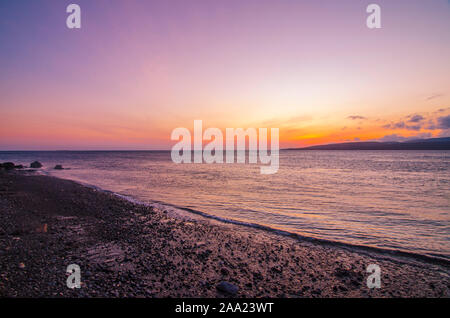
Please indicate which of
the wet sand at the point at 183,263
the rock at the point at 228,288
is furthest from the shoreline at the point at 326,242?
the rock at the point at 228,288

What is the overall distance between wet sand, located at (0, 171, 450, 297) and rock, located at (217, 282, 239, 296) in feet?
0.09

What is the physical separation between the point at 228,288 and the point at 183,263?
6.77ft

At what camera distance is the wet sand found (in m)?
5.56

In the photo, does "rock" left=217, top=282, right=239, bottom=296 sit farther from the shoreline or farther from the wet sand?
the shoreline

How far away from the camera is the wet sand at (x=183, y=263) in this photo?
5.56 m

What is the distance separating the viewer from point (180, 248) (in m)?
8.26

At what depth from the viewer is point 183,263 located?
277 inches

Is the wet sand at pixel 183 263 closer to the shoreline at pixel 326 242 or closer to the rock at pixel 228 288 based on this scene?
the rock at pixel 228 288

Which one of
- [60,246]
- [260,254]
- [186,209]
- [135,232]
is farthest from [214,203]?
[60,246]

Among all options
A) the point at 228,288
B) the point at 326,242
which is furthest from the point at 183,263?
the point at 326,242

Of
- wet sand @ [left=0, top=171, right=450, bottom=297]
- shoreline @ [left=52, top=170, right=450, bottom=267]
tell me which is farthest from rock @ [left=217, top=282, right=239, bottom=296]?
shoreline @ [left=52, top=170, right=450, bottom=267]

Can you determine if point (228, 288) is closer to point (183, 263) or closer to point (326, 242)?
point (183, 263)
